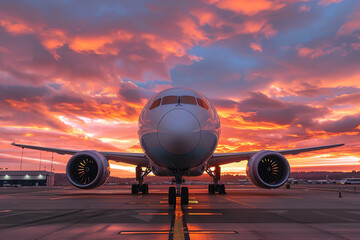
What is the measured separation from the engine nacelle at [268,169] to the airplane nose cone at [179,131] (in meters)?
6.49

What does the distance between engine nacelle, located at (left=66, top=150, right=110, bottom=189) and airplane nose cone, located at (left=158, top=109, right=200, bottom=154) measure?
22.9ft

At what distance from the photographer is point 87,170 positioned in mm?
16859

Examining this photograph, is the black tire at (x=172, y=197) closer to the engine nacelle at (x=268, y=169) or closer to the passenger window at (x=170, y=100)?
the passenger window at (x=170, y=100)

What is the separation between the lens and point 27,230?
6.26 m

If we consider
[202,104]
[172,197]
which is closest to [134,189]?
[172,197]

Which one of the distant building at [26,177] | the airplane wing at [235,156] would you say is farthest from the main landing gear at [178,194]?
the distant building at [26,177]

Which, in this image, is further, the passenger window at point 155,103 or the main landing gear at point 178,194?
the main landing gear at point 178,194

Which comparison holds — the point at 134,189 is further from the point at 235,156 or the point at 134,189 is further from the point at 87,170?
the point at 235,156

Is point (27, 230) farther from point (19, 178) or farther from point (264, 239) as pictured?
point (19, 178)

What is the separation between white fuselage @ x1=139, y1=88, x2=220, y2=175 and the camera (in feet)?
33.4

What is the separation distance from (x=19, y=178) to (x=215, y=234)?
114 metres

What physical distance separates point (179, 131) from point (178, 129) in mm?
69

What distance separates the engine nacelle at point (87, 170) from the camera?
16322mm

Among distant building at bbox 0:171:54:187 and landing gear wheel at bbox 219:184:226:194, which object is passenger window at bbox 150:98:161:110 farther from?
distant building at bbox 0:171:54:187
